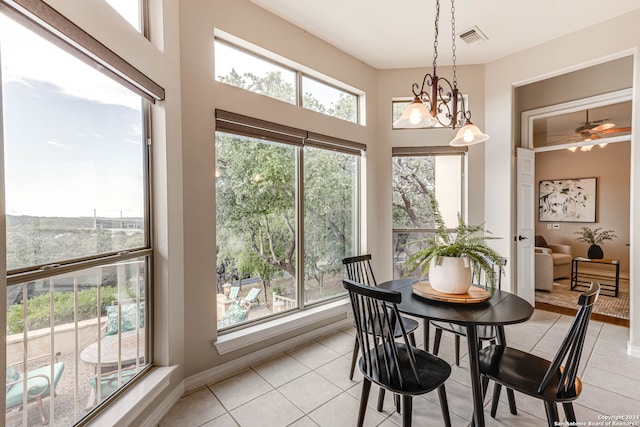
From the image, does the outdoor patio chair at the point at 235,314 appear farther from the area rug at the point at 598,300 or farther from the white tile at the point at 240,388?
the area rug at the point at 598,300

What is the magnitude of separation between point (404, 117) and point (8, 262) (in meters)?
2.15

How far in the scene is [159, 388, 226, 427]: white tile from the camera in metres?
1.86

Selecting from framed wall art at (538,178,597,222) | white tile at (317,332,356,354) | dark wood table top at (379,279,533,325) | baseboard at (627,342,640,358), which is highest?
framed wall art at (538,178,597,222)

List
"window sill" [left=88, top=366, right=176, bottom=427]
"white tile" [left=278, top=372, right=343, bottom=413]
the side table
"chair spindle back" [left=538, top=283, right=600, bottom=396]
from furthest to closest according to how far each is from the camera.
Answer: the side table → "white tile" [left=278, top=372, right=343, bottom=413] → "window sill" [left=88, top=366, right=176, bottom=427] → "chair spindle back" [left=538, top=283, right=600, bottom=396]

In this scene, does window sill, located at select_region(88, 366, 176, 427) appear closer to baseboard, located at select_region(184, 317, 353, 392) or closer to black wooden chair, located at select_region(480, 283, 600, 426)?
baseboard, located at select_region(184, 317, 353, 392)

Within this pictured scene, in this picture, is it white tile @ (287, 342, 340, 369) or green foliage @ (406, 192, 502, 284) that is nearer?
green foliage @ (406, 192, 502, 284)

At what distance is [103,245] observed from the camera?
161 cm

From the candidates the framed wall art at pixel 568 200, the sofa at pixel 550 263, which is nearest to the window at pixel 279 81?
the sofa at pixel 550 263

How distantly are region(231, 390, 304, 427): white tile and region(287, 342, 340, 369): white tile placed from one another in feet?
1.69

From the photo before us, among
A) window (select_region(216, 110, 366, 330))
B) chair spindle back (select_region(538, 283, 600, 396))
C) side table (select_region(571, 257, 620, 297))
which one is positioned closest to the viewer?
chair spindle back (select_region(538, 283, 600, 396))

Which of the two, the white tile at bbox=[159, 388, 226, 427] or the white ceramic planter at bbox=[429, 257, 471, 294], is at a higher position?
the white ceramic planter at bbox=[429, 257, 471, 294]

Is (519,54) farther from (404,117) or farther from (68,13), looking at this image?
(68,13)

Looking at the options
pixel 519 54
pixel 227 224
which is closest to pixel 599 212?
pixel 519 54

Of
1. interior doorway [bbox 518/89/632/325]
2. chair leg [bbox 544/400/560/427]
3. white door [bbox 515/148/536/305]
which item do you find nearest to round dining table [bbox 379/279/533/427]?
chair leg [bbox 544/400/560/427]
